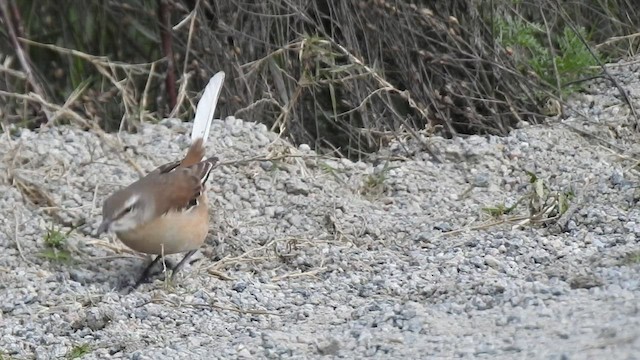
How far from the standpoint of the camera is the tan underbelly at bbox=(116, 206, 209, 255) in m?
7.33

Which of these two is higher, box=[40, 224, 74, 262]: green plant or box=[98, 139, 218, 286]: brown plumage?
box=[98, 139, 218, 286]: brown plumage

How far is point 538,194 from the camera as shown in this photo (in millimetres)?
8023

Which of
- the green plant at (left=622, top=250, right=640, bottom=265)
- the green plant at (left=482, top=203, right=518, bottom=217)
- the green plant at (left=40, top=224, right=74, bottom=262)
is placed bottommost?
the green plant at (left=482, top=203, right=518, bottom=217)

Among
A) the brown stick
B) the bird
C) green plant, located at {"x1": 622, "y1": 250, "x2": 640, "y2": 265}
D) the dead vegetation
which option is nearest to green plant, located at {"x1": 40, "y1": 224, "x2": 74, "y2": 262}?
the bird

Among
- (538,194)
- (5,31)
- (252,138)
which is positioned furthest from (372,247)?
(5,31)

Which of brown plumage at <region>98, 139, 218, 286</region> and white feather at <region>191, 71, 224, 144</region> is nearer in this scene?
brown plumage at <region>98, 139, 218, 286</region>

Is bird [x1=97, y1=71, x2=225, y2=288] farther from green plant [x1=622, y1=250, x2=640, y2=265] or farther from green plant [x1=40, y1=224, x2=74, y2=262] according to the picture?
green plant [x1=622, y1=250, x2=640, y2=265]

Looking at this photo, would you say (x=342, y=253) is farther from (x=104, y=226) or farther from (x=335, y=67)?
(x=335, y=67)

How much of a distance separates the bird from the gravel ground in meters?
0.20

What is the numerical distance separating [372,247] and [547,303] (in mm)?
2025

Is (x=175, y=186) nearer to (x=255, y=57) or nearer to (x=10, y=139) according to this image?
(x=10, y=139)

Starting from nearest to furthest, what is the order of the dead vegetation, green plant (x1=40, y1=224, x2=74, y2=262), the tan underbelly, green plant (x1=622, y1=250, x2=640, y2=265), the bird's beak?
green plant (x1=622, y1=250, x2=640, y2=265) < the bird's beak < the tan underbelly < green plant (x1=40, y1=224, x2=74, y2=262) < the dead vegetation

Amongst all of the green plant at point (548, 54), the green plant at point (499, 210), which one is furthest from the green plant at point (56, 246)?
the green plant at point (548, 54)

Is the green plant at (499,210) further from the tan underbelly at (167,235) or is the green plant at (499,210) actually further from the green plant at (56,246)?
the green plant at (56,246)
